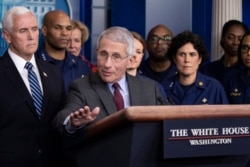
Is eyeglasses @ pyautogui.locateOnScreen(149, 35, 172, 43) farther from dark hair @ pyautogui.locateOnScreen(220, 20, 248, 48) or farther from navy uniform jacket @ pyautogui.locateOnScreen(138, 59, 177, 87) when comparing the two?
dark hair @ pyautogui.locateOnScreen(220, 20, 248, 48)

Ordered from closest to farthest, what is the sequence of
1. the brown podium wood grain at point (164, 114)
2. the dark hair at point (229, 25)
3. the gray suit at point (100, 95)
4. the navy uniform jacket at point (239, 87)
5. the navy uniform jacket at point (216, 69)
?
the brown podium wood grain at point (164, 114)
the gray suit at point (100, 95)
the navy uniform jacket at point (239, 87)
the navy uniform jacket at point (216, 69)
the dark hair at point (229, 25)

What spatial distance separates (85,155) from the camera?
1.81 m

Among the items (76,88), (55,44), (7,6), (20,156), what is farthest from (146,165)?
(7,6)

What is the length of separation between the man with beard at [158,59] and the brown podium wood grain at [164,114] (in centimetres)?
214

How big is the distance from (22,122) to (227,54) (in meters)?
2.24

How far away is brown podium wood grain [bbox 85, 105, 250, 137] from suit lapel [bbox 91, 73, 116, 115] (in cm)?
31

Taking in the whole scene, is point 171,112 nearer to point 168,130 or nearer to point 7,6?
point 168,130

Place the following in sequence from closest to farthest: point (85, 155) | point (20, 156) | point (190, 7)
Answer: point (85, 155)
point (20, 156)
point (190, 7)

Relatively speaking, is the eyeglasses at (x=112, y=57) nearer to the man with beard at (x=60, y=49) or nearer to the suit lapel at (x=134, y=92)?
the suit lapel at (x=134, y=92)

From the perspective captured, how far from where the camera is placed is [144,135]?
1600 mm

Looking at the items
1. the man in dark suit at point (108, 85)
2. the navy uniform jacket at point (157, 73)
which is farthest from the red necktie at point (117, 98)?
the navy uniform jacket at point (157, 73)

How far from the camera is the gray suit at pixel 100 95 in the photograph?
203 cm

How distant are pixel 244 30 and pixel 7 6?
5.64 ft

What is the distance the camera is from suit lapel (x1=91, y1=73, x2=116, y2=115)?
2.03 metres
